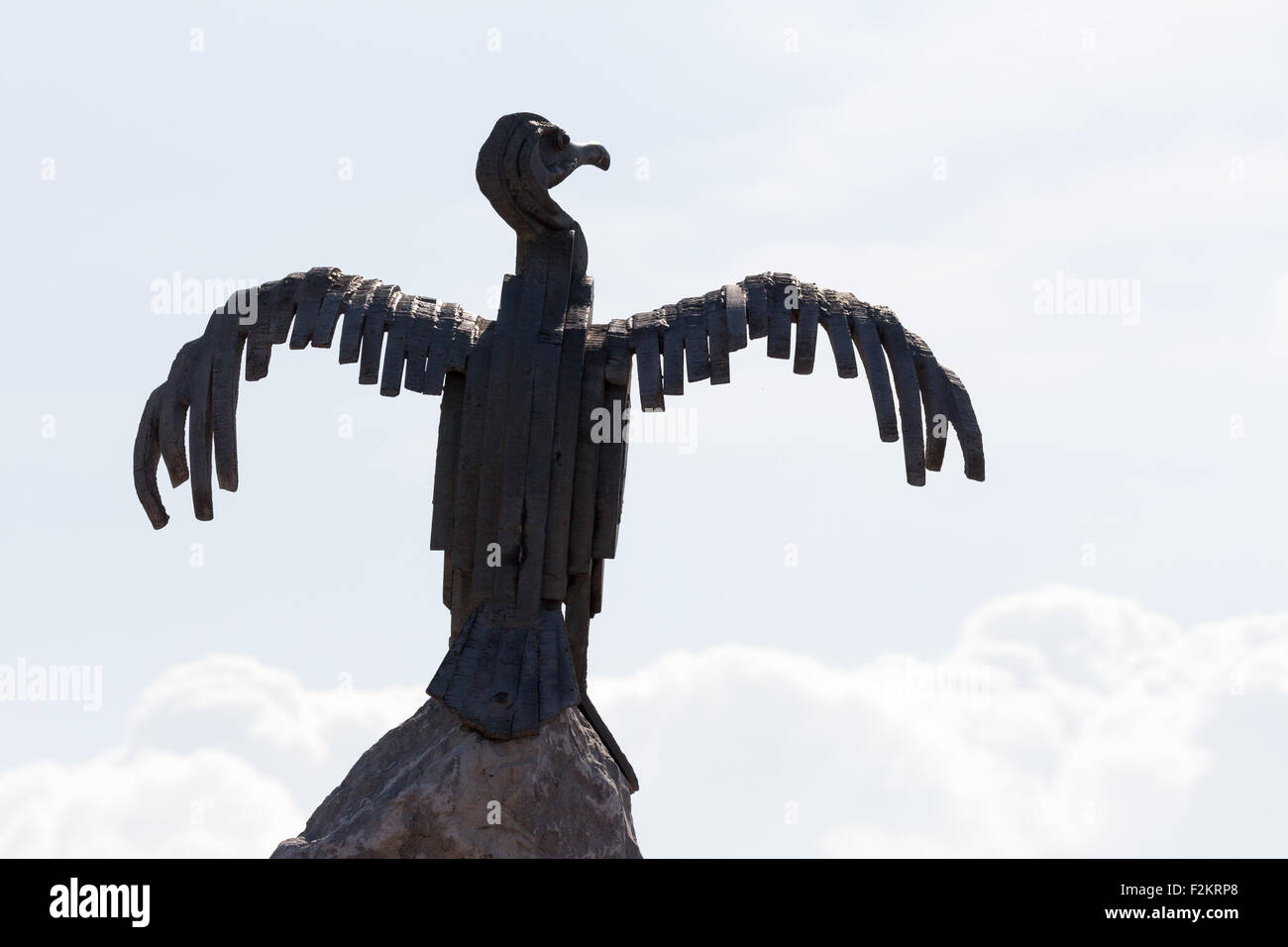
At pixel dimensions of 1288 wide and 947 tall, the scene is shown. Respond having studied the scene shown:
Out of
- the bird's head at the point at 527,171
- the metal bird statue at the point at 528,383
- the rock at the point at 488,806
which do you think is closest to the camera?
the rock at the point at 488,806

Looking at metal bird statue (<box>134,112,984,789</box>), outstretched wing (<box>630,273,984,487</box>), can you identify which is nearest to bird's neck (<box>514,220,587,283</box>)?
metal bird statue (<box>134,112,984,789</box>)

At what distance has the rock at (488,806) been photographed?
508 inches

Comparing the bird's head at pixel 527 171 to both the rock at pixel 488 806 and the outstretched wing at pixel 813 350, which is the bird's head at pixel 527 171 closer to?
the outstretched wing at pixel 813 350

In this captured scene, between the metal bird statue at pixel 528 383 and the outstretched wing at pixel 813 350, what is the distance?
11 mm

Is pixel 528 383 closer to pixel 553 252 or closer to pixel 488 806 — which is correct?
pixel 553 252

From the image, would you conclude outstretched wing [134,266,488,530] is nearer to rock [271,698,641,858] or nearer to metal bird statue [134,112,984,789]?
metal bird statue [134,112,984,789]

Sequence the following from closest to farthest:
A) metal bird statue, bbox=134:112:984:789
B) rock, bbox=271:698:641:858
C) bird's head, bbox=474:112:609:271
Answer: rock, bbox=271:698:641:858
metal bird statue, bbox=134:112:984:789
bird's head, bbox=474:112:609:271

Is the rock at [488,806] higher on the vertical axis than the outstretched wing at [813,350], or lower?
lower

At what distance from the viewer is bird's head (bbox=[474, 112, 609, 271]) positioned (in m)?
13.9

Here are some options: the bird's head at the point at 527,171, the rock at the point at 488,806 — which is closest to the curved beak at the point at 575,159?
the bird's head at the point at 527,171

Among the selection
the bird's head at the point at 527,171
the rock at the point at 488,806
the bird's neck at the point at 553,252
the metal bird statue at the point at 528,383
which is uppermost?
the bird's head at the point at 527,171

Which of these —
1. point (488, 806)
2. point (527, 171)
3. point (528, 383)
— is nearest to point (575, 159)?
point (527, 171)
